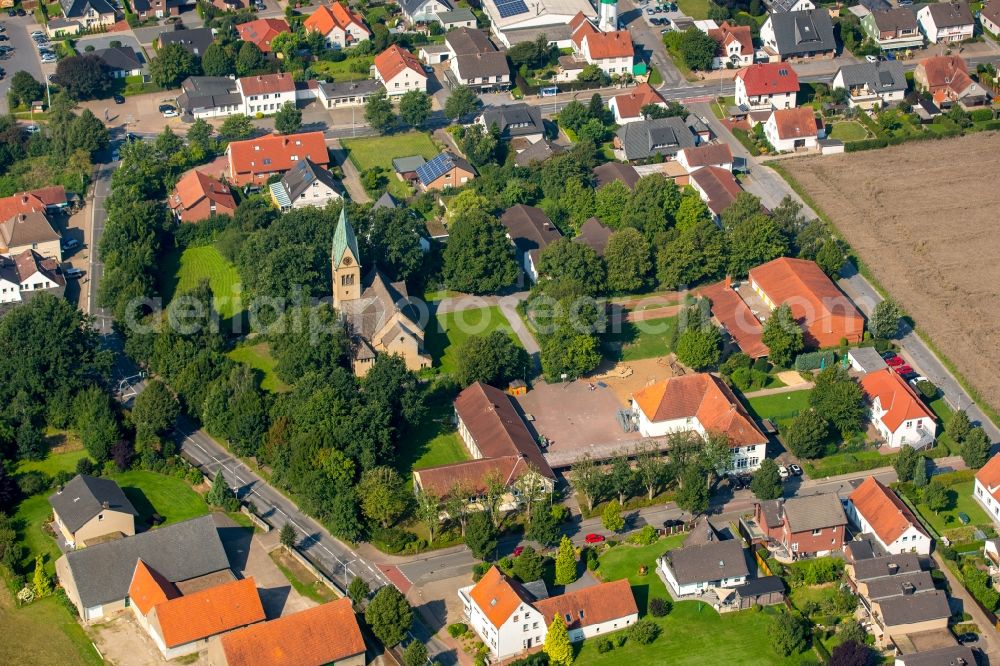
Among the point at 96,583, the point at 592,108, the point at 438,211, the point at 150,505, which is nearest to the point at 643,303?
the point at 438,211

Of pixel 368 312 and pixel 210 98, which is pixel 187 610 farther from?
pixel 210 98

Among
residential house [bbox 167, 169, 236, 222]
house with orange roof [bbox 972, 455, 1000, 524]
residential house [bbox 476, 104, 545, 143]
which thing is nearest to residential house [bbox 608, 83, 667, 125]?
residential house [bbox 476, 104, 545, 143]

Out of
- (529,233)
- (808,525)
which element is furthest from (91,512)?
(529,233)

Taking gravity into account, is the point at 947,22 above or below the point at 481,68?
below

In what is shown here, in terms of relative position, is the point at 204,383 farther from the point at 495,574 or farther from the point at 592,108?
the point at 592,108

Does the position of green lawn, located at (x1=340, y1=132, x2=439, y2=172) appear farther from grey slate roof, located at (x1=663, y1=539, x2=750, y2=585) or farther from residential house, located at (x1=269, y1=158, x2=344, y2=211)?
grey slate roof, located at (x1=663, y1=539, x2=750, y2=585)

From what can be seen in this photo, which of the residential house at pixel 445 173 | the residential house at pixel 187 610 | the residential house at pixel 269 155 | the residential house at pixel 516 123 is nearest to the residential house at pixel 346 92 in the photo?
the residential house at pixel 269 155
